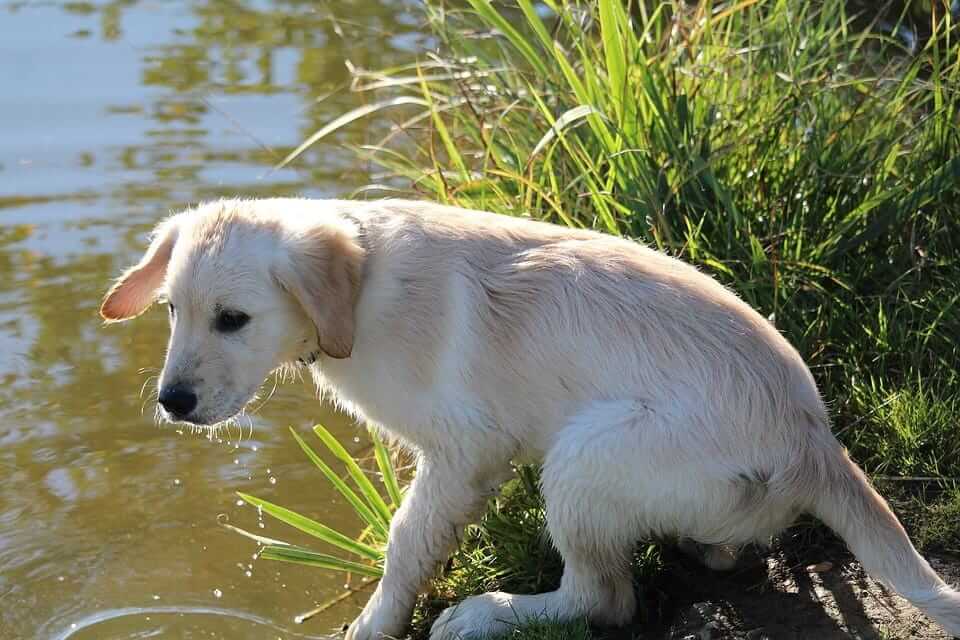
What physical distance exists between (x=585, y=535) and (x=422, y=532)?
0.53 metres

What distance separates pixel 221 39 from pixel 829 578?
7.35 meters

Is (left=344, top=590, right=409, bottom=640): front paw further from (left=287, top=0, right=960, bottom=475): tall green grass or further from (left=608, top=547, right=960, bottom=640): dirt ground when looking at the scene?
(left=287, top=0, right=960, bottom=475): tall green grass

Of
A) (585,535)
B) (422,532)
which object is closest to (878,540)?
(585,535)

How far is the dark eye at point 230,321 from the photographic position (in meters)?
3.49

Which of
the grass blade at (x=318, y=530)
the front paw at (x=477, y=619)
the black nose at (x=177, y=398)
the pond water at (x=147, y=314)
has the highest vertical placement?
the black nose at (x=177, y=398)

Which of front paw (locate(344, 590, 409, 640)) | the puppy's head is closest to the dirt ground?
front paw (locate(344, 590, 409, 640))

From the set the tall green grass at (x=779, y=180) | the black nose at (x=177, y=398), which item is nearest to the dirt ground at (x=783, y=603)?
the tall green grass at (x=779, y=180)

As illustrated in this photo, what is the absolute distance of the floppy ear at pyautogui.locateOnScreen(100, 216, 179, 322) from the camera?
12.4ft

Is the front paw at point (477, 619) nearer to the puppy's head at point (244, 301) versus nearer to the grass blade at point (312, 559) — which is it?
the grass blade at point (312, 559)

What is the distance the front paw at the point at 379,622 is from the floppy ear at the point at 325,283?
852mm

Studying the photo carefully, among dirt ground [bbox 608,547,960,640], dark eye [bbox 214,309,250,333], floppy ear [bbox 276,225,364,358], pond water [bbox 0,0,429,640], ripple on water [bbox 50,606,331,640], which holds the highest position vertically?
floppy ear [bbox 276,225,364,358]

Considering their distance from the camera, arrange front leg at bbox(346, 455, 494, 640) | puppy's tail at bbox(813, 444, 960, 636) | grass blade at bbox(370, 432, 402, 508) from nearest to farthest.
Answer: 1. puppy's tail at bbox(813, 444, 960, 636)
2. front leg at bbox(346, 455, 494, 640)
3. grass blade at bbox(370, 432, 402, 508)

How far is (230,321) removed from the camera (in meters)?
3.50

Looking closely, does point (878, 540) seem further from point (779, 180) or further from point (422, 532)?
point (779, 180)
